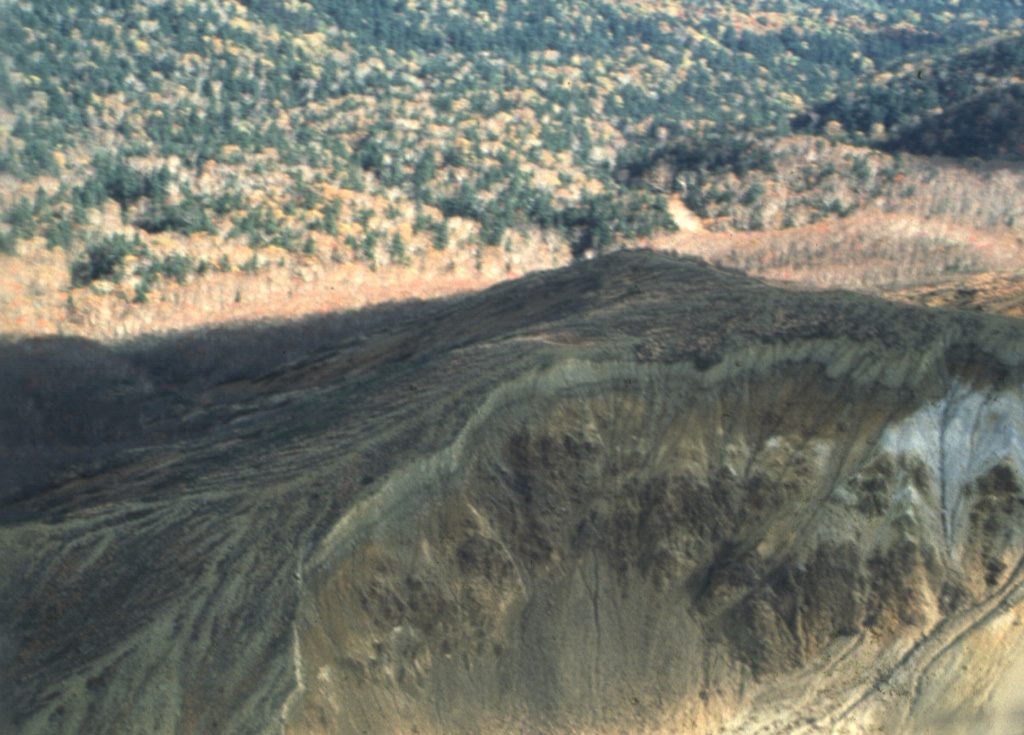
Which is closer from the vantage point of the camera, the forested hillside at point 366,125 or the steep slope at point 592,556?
the steep slope at point 592,556

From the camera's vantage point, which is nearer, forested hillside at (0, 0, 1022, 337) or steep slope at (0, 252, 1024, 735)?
steep slope at (0, 252, 1024, 735)

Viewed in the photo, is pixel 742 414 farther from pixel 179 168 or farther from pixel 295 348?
pixel 179 168

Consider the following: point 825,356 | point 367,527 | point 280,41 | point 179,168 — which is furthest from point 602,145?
point 367,527

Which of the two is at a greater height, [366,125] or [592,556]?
[366,125]

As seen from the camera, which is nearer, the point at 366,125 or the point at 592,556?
the point at 592,556
